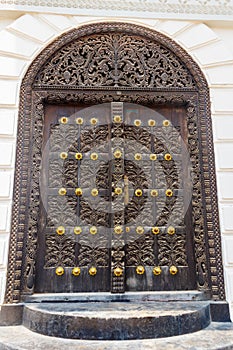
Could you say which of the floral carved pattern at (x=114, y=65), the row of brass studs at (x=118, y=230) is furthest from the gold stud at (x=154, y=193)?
the floral carved pattern at (x=114, y=65)

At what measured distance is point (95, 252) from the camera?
8.89ft

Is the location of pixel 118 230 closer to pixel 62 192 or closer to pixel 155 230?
pixel 155 230

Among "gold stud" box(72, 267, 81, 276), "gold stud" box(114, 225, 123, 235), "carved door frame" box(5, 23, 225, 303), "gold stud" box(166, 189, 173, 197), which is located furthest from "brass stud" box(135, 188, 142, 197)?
"gold stud" box(72, 267, 81, 276)

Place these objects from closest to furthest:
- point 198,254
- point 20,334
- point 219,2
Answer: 1. point 20,334
2. point 198,254
3. point 219,2

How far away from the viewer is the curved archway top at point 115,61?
300cm

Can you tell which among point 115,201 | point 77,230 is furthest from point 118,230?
point 77,230

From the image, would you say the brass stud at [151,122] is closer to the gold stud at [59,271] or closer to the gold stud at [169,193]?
the gold stud at [169,193]

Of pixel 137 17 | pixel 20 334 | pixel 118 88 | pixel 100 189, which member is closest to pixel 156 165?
pixel 100 189

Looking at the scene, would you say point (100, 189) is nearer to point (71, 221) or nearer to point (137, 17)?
point (71, 221)

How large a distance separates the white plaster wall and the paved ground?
61 centimetres

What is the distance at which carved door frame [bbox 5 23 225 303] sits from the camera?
2586 mm

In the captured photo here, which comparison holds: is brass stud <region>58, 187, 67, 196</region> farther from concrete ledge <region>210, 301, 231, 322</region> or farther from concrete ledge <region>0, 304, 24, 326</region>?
concrete ledge <region>210, 301, 231, 322</region>

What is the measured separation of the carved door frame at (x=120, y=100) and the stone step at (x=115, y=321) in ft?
1.26

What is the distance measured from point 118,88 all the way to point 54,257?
1.81 metres
